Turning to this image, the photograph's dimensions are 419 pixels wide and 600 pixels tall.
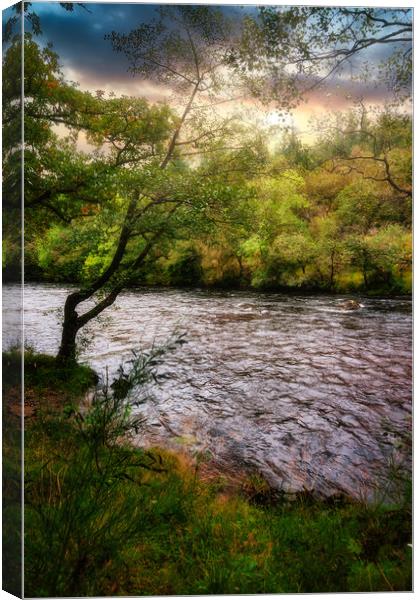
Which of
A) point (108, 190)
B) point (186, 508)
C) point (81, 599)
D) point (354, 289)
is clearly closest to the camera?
point (81, 599)

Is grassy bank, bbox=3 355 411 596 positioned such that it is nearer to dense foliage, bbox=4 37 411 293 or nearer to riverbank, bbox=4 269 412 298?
riverbank, bbox=4 269 412 298

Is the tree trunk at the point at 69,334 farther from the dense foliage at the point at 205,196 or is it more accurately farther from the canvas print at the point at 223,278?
the dense foliage at the point at 205,196

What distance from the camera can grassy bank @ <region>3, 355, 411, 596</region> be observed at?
2432 millimetres

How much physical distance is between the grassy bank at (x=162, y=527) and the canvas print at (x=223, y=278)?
0.6 inches

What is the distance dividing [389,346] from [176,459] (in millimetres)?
1645

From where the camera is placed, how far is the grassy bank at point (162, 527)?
7.98 feet

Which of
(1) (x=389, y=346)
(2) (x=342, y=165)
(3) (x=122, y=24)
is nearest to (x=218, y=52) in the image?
(3) (x=122, y=24)

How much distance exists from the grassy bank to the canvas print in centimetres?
1

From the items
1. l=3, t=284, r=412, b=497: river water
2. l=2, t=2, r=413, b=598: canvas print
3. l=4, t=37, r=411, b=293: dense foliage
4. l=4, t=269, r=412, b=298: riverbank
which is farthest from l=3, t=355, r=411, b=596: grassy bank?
Result: l=4, t=37, r=411, b=293: dense foliage

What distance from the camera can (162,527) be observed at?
2.62 m

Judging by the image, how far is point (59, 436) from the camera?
285 centimetres

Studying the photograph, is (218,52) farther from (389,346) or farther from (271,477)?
(271,477)

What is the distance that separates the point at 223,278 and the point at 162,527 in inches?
67.5

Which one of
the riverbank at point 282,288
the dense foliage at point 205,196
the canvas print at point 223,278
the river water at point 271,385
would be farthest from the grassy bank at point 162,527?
the dense foliage at point 205,196
